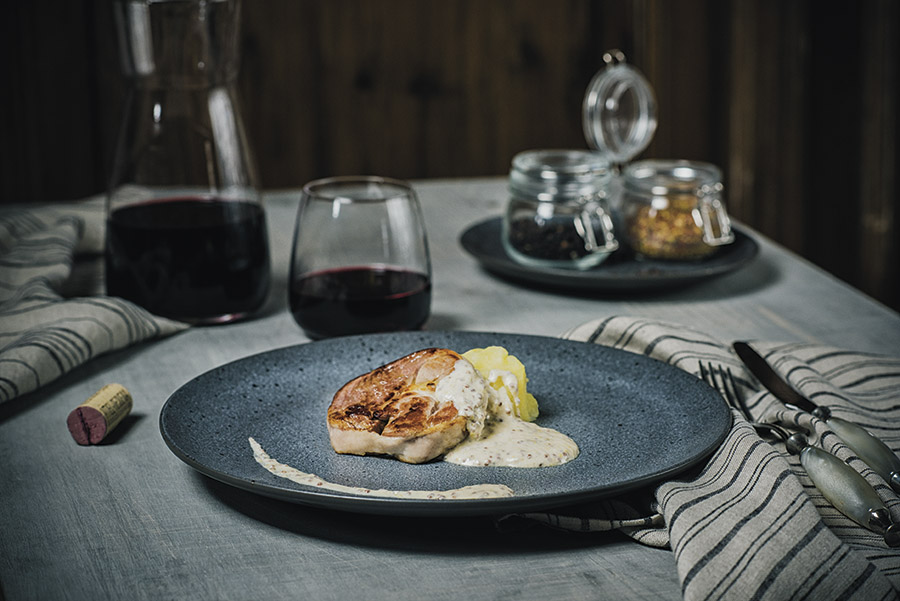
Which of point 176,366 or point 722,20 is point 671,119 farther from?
point 176,366

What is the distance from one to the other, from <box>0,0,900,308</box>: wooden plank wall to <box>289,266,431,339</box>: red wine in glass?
1858 mm

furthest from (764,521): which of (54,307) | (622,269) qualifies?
(54,307)

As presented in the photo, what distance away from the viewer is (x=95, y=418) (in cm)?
88

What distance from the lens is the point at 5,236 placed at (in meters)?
1.45

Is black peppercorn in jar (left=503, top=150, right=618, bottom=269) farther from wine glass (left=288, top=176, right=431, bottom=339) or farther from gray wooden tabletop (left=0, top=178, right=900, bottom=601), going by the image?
gray wooden tabletop (left=0, top=178, right=900, bottom=601)

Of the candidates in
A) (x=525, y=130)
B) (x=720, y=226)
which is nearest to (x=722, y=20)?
(x=525, y=130)

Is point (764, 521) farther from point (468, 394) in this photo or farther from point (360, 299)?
point (360, 299)

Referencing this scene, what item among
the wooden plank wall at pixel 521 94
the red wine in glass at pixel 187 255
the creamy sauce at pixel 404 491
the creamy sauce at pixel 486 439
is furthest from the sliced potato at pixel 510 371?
the wooden plank wall at pixel 521 94

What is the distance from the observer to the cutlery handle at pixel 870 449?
78 cm

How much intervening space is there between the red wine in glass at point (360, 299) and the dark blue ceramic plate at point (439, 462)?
0.23 feet

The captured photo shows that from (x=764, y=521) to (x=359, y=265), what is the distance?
54 centimetres

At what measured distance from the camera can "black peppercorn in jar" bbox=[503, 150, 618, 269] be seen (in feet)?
4.30

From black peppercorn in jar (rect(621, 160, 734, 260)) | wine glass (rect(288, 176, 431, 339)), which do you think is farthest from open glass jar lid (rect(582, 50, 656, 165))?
wine glass (rect(288, 176, 431, 339))

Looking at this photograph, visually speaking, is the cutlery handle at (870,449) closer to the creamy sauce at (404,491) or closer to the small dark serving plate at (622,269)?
the creamy sauce at (404,491)
